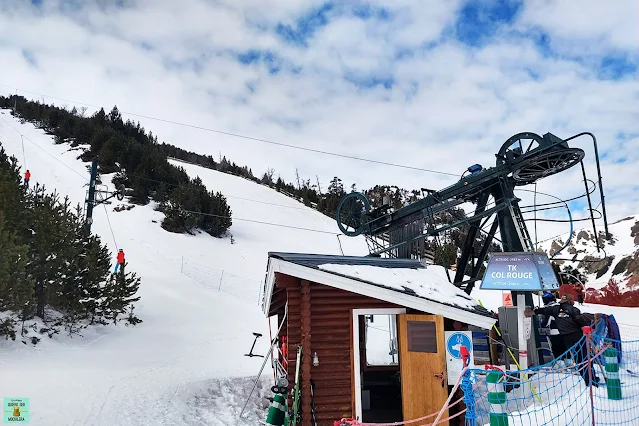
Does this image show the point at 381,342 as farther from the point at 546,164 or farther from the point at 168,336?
the point at 546,164

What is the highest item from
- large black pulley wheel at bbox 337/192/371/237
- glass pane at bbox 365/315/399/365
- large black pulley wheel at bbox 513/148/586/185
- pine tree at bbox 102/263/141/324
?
large black pulley wheel at bbox 513/148/586/185

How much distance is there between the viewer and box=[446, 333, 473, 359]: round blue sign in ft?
24.9

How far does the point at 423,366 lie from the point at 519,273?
2574 mm

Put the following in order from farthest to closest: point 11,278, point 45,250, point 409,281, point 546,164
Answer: point 45,250 → point 546,164 → point 11,278 → point 409,281

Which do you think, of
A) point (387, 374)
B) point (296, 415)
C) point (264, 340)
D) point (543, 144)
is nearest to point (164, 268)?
point (264, 340)

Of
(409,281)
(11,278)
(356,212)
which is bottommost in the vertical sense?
(409,281)

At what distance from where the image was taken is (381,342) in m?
16.9

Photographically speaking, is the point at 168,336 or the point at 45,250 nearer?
the point at 45,250


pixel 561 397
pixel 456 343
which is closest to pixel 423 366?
pixel 456 343

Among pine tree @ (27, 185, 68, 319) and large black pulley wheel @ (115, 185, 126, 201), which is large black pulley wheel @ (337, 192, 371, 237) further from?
large black pulley wheel @ (115, 185, 126, 201)

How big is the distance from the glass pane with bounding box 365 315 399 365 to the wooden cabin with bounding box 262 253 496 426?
11.2 feet

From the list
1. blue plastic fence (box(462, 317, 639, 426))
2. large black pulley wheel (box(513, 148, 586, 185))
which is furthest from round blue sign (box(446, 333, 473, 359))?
large black pulley wheel (box(513, 148, 586, 185))

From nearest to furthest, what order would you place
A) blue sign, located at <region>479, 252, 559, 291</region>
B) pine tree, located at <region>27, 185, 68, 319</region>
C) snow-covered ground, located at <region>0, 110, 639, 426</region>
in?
blue sign, located at <region>479, 252, 559, 291</region>
snow-covered ground, located at <region>0, 110, 639, 426</region>
pine tree, located at <region>27, 185, 68, 319</region>

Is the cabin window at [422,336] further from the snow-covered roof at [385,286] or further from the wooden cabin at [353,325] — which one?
the snow-covered roof at [385,286]
